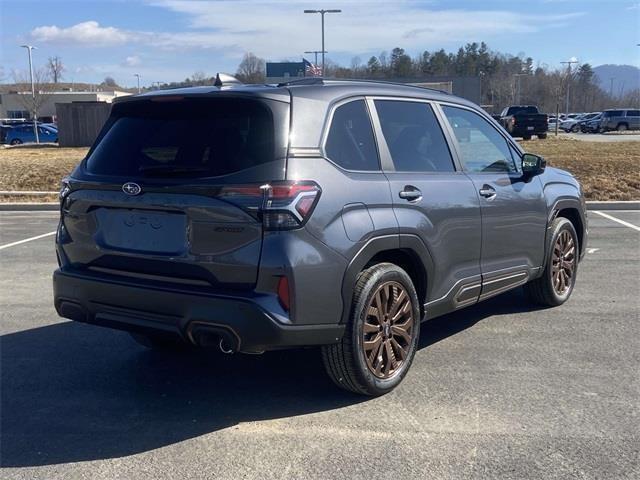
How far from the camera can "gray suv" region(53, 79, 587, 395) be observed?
139 inches

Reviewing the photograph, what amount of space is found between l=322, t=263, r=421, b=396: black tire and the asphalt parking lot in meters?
0.12

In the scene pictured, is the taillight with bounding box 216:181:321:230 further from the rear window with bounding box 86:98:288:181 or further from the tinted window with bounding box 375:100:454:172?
the tinted window with bounding box 375:100:454:172

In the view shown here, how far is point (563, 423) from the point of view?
3793 millimetres

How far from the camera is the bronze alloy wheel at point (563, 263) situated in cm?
613

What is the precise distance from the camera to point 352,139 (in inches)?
161

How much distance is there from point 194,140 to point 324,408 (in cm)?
175

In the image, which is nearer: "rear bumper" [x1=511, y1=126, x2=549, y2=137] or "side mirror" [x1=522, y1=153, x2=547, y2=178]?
"side mirror" [x1=522, y1=153, x2=547, y2=178]

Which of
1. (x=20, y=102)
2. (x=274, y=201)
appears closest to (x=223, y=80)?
(x=274, y=201)

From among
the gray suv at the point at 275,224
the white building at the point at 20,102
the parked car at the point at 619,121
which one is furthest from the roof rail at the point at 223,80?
the white building at the point at 20,102

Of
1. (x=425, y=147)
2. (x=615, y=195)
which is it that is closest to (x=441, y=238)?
(x=425, y=147)

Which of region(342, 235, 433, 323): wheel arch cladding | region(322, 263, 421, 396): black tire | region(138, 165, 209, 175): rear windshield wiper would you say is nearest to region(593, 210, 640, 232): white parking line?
region(342, 235, 433, 323): wheel arch cladding

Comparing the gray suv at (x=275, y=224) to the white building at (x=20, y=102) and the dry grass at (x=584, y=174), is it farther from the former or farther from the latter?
the white building at (x=20, y=102)

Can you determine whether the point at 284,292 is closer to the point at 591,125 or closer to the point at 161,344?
the point at 161,344

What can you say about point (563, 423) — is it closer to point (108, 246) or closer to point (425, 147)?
point (425, 147)
